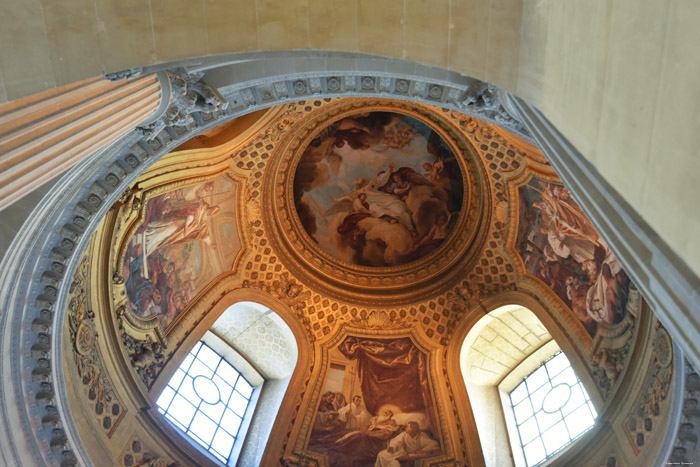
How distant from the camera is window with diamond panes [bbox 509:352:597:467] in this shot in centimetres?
1226

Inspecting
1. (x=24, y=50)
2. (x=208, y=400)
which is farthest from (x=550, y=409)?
(x=24, y=50)

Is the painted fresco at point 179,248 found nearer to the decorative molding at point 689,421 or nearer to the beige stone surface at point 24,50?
the beige stone surface at point 24,50

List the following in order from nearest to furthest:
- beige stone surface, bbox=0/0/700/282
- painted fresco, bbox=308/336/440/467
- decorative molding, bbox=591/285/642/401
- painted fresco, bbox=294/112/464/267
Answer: beige stone surface, bbox=0/0/700/282 < decorative molding, bbox=591/285/642/401 < painted fresco, bbox=308/336/440/467 < painted fresco, bbox=294/112/464/267

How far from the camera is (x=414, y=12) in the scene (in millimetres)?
4082

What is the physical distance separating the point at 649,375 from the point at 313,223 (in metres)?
8.99

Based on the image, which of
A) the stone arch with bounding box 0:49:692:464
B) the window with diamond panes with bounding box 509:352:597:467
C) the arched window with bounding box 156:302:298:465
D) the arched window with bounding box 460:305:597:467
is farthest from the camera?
the arched window with bounding box 156:302:298:465

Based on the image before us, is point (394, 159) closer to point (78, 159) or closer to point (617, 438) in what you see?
point (617, 438)

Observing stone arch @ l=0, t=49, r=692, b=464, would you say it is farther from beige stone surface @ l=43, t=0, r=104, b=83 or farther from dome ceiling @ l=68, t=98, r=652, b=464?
beige stone surface @ l=43, t=0, r=104, b=83

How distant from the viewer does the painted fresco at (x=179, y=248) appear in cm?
1127

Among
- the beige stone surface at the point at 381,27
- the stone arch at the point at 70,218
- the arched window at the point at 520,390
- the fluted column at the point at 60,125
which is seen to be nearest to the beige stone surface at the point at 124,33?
the fluted column at the point at 60,125

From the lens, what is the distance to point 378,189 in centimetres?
1616

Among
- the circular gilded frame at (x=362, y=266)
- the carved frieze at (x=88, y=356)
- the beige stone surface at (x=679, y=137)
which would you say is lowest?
the beige stone surface at (x=679, y=137)

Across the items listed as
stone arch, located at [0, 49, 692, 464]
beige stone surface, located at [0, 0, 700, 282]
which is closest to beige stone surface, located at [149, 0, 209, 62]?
beige stone surface, located at [0, 0, 700, 282]

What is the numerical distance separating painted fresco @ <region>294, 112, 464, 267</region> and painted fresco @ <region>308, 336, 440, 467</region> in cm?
256
